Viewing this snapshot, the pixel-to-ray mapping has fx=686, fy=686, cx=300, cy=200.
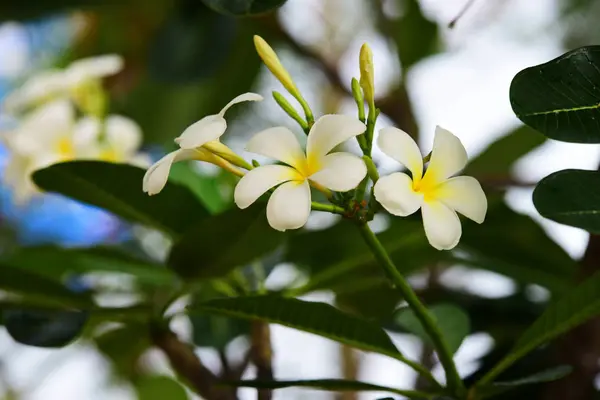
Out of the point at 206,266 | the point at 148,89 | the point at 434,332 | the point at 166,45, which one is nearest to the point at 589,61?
the point at 434,332

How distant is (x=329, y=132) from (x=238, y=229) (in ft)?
0.51

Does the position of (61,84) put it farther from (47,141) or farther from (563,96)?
(563,96)

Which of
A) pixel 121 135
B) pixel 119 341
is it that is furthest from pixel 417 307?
pixel 119 341

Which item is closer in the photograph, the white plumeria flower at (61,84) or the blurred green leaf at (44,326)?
the blurred green leaf at (44,326)

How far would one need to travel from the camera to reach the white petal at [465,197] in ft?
1.06

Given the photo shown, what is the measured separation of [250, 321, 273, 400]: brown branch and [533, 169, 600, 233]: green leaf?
0.88 feet

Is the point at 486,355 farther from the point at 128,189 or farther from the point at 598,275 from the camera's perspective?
the point at 128,189

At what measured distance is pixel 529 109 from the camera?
322 mm

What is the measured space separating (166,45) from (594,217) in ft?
2.32

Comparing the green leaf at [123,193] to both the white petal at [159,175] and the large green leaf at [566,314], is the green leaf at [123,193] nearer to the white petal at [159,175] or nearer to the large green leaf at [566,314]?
the white petal at [159,175]

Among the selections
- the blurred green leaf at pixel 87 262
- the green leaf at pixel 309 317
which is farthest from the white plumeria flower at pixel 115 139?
the green leaf at pixel 309 317

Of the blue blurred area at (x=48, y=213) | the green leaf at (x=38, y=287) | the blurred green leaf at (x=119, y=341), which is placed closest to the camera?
the green leaf at (x=38, y=287)

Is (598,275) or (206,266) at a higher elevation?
(598,275)

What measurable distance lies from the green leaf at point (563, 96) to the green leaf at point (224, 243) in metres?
0.18
